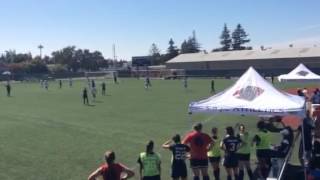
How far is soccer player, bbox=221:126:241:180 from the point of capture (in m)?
12.2

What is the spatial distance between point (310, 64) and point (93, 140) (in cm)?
7513

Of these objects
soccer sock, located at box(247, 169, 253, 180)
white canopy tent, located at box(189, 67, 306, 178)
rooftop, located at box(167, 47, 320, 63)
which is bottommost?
soccer sock, located at box(247, 169, 253, 180)

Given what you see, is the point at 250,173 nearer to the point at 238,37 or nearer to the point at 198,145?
the point at 198,145

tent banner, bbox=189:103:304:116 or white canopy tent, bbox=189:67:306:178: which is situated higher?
white canopy tent, bbox=189:67:306:178

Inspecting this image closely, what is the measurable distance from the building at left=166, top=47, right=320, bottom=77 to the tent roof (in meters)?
66.6

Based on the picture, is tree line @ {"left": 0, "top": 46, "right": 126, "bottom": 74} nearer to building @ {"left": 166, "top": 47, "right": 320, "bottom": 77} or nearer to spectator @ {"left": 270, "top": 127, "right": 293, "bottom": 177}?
building @ {"left": 166, "top": 47, "right": 320, "bottom": 77}

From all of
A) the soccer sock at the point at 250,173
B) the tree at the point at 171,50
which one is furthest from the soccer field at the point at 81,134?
the tree at the point at 171,50

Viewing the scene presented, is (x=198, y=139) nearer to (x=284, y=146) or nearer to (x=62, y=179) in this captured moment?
(x=284, y=146)

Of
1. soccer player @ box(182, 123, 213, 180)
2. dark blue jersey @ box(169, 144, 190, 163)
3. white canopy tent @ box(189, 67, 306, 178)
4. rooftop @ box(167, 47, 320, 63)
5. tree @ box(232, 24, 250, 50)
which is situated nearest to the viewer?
dark blue jersey @ box(169, 144, 190, 163)

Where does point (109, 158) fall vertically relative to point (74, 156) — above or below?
above

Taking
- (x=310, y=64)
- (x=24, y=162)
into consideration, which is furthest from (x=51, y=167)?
(x=310, y=64)

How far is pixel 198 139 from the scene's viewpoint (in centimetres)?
1183

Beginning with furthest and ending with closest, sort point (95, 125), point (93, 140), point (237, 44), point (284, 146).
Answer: point (237, 44) < point (95, 125) < point (93, 140) < point (284, 146)

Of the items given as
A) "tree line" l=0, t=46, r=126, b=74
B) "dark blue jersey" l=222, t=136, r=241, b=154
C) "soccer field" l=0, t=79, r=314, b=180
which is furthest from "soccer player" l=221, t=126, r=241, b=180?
"tree line" l=0, t=46, r=126, b=74
